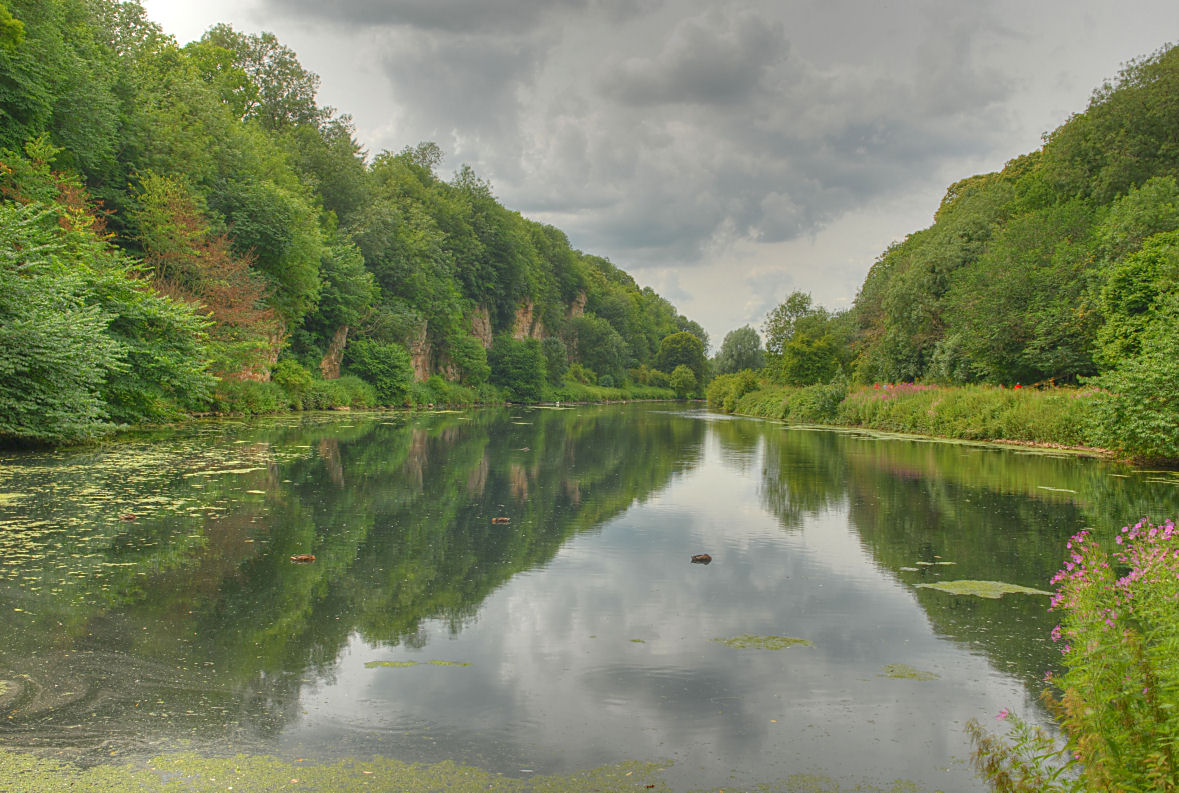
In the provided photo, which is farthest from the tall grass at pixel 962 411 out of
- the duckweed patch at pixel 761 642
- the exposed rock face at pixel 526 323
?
the exposed rock face at pixel 526 323

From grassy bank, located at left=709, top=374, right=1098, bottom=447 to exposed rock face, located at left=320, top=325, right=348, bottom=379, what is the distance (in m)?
24.6

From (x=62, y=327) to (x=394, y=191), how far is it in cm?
4702

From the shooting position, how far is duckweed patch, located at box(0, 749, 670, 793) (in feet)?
10.0

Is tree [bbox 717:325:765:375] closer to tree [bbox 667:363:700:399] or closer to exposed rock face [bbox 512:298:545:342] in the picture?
exposed rock face [bbox 512:298:545:342]

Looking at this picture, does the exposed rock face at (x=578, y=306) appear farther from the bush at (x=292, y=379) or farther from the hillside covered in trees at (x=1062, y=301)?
the bush at (x=292, y=379)

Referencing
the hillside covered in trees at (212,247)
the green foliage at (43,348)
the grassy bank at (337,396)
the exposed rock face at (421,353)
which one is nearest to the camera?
the green foliage at (43,348)

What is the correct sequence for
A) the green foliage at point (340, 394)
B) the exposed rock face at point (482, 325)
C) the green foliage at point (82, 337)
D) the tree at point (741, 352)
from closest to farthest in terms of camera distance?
the green foliage at point (82, 337), the green foliage at point (340, 394), the exposed rock face at point (482, 325), the tree at point (741, 352)

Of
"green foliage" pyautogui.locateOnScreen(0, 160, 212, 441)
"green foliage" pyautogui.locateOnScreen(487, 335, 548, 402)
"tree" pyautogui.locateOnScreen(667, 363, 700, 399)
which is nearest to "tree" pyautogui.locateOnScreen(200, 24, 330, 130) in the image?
"green foliage" pyautogui.locateOnScreen(487, 335, 548, 402)

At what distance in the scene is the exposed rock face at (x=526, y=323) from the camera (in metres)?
78.3

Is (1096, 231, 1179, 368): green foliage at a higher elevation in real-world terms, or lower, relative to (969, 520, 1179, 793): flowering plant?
higher

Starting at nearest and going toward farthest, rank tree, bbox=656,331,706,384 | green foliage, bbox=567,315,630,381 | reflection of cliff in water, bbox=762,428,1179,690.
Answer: reflection of cliff in water, bbox=762,428,1179,690, green foliage, bbox=567,315,630,381, tree, bbox=656,331,706,384

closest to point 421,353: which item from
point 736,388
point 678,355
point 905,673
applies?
point 736,388

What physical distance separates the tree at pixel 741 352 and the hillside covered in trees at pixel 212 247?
18576 mm

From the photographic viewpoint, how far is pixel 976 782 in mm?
3301
